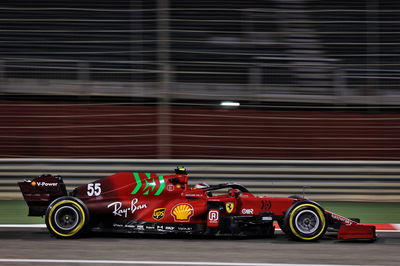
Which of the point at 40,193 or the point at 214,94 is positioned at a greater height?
the point at 214,94

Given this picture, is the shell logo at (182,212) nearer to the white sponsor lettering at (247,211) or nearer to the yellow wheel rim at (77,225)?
the white sponsor lettering at (247,211)

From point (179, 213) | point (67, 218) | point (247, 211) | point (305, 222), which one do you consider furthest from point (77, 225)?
point (305, 222)

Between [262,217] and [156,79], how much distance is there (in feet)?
26.3

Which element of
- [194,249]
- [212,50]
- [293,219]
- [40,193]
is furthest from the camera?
[212,50]

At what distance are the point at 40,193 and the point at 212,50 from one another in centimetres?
987

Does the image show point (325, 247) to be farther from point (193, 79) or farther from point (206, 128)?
point (193, 79)

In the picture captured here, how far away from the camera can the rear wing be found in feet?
25.5

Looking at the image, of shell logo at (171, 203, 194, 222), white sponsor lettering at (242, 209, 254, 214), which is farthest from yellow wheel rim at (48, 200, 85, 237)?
white sponsor lettering at (242, 209, 254, 214)

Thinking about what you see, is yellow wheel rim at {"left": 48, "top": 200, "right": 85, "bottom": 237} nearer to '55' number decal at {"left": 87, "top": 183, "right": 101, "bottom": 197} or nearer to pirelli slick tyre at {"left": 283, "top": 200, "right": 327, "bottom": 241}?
'55' number decal at {"left": 87, "top": 183, "right": 101, "bottom": 197}

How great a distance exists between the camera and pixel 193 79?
15.0 m

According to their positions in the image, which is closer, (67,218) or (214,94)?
(67,218)

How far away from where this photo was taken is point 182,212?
7.55 meters

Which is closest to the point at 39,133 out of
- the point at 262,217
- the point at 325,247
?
the point at 262,217

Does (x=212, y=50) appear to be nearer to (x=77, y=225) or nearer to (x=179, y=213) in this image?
(x=179, y=213)
